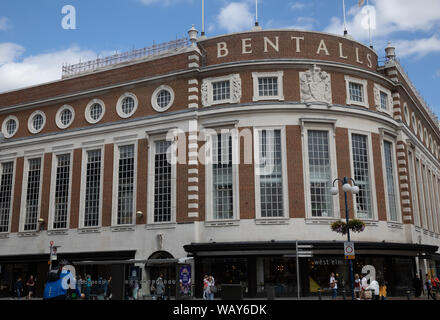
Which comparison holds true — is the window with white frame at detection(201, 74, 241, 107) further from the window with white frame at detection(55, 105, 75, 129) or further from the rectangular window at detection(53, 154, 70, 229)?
the rectangular window at detection(53, 154, 70, 229)

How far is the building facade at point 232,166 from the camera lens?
32.6 m

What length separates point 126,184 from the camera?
3700cm

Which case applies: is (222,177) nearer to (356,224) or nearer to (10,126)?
(356,224)

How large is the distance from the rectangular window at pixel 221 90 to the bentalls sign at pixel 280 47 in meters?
1.71

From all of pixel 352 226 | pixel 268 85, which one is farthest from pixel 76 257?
pixel 352 226

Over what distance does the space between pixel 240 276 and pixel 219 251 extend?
2.19 m

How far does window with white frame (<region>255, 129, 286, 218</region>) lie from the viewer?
32938 millimetres

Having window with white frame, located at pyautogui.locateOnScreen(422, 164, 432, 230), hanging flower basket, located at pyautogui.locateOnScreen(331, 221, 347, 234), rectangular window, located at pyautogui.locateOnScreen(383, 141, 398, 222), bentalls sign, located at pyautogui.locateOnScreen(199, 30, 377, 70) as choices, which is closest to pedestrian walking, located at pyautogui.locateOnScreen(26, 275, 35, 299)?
bentalls sign, located at pyautogui.locateOnScreen(199, 30, 377, 70)

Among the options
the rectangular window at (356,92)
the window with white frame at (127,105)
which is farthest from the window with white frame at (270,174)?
the window with white frame at (127,105)

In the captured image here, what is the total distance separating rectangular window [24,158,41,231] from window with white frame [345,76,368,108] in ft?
87.3

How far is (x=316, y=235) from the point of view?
32219mm

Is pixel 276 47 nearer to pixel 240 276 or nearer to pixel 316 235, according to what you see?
pixel 316 235

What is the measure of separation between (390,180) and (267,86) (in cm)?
1208
